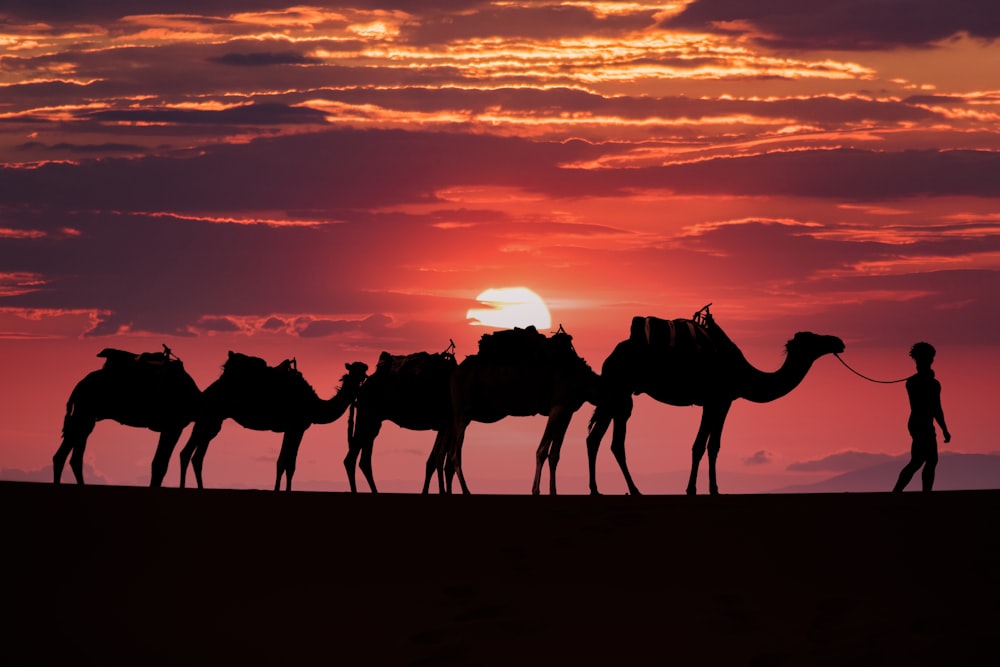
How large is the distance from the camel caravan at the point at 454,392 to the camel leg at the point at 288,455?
23 mm

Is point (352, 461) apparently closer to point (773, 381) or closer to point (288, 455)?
point (288, 455)

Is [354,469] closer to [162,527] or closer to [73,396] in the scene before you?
[73,396]

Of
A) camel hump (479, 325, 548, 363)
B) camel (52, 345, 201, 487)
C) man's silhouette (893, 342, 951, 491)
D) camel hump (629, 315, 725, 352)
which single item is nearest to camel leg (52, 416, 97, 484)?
camel (52, 345, 201, 487)

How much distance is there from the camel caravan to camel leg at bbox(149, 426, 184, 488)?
0.02 m

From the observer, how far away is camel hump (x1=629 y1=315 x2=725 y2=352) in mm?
24859

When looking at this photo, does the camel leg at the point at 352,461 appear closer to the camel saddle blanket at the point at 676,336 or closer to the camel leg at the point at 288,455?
the camel leg at the point at 288,455

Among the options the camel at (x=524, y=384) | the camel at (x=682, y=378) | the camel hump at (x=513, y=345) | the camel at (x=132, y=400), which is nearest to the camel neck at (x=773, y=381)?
the camel at (x=682, y=378)

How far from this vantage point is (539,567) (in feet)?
52.4

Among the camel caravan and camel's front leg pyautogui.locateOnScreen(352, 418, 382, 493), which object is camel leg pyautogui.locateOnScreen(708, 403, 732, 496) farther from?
camel's front leg pyautogui.locateOnScreen(352, 418, 382, 493)

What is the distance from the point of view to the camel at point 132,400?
28797 mm

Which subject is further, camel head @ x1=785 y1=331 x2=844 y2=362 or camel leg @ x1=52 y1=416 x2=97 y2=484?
camel leg @ x1=52 y1=416 x2=97 y2=484

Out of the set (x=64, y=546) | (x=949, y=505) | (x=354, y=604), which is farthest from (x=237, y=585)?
(x=949, y=505)

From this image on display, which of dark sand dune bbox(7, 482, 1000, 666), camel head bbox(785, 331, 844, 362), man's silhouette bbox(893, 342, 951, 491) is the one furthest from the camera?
camel head bbox(785, 331, 844, 362)

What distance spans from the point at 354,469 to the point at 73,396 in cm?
526
